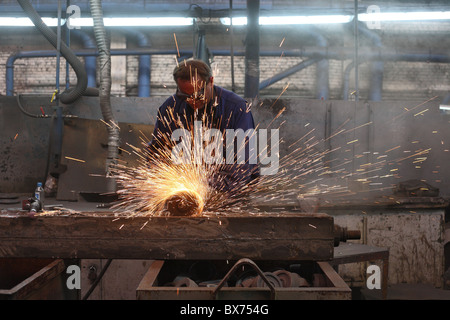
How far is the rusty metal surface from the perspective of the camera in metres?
1.67

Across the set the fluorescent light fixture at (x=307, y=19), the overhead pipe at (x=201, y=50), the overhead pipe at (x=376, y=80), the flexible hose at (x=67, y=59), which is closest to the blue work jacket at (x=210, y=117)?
the flexible hose at (x=67, y=59)

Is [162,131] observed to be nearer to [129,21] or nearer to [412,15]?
[129,21]

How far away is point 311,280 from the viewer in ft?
6.55

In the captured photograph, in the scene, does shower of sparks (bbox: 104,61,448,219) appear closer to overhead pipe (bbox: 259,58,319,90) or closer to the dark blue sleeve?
the dark blue sleeve

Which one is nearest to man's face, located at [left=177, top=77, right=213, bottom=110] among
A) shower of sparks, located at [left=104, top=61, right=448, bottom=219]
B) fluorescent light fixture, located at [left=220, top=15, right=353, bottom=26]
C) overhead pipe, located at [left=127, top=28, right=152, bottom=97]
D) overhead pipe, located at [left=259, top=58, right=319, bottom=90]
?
shower of sparks, located at [left=104, top=61, right=448, bottom=219]

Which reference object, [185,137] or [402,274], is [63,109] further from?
[402,274]

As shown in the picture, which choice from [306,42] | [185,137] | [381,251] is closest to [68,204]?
[185,137]

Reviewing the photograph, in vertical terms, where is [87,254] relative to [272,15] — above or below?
below

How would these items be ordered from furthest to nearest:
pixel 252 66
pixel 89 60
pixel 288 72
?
pixel 89 60 < pixel 288 72 < pixel 252 66

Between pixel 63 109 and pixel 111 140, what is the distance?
0.98 meters

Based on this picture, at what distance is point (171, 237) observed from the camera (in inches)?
66.4

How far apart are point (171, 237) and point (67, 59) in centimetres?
312

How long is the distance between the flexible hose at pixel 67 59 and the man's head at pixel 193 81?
2283 mm

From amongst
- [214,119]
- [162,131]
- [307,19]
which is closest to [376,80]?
[307,19]
